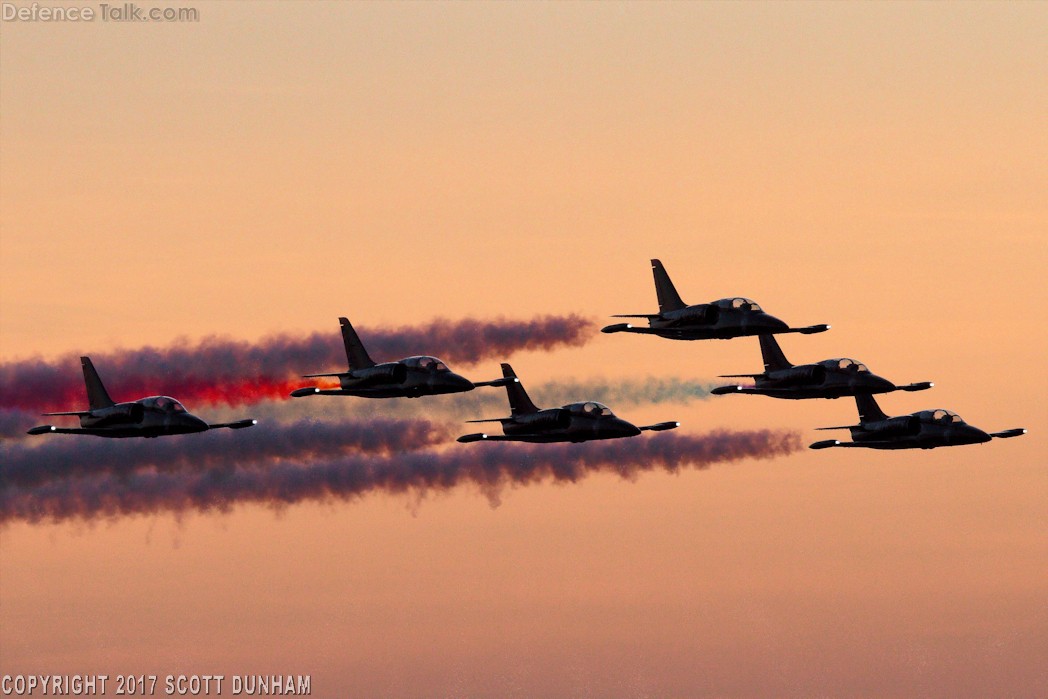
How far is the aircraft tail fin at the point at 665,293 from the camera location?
544ft

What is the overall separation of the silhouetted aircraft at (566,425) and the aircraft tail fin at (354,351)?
1016cm

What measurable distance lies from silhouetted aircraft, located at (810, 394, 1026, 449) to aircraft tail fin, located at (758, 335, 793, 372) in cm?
736

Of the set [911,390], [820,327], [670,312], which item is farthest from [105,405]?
[911,390]

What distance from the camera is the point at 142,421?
155750 mm

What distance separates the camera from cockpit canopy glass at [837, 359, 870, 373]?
171750 mm

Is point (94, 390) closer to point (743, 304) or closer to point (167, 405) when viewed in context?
point (167, 405)

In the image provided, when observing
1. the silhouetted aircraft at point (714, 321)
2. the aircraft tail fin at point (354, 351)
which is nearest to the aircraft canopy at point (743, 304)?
the silhouetted aircraft at point (714, 321)

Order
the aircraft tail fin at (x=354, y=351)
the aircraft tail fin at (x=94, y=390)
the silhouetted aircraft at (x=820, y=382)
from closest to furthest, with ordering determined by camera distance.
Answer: the aircraft tail fin at (x=94, y=390) < the aircraft tail fin at (x=354, y=351) < the silhouetted aircraft at (x=820, y=382)

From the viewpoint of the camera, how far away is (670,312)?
165 m

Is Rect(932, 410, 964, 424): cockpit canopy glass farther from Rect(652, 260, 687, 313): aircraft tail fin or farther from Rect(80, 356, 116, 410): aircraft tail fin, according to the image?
Rect(80, 356, 116, 410): aircraft tail fin

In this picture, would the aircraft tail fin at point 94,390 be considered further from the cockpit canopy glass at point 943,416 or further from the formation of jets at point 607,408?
the cockpit canopy glass at point 943,416

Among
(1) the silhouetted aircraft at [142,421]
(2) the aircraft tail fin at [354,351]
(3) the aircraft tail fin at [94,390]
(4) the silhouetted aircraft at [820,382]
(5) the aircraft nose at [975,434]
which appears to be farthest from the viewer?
(5) the aircraft nose at [975,434]

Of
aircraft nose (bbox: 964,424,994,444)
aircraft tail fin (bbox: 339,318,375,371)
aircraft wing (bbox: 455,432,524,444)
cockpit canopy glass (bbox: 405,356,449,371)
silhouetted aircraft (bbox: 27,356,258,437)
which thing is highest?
aircraft tail fin (bbox: 339,318,375,371)

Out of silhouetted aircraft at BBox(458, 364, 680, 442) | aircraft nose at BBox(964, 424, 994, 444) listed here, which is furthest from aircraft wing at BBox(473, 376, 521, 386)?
aircraft nose at BBox(964, 424, 994, 444)
